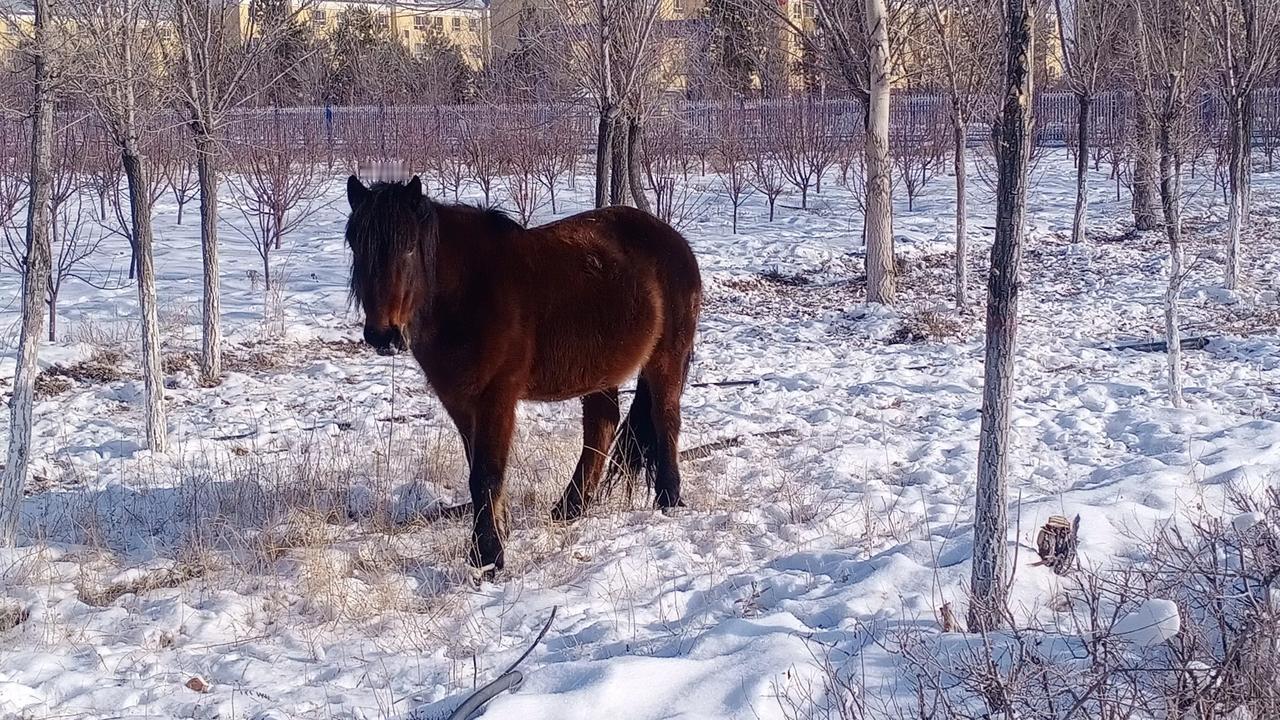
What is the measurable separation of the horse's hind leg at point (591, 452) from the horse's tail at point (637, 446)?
73mm

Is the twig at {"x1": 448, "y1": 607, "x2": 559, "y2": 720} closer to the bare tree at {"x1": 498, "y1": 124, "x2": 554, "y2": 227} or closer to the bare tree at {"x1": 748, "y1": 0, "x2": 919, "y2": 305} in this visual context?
the bare tree at {"x1": 748, "y1": 0, "x2": 919, "y2": 305}

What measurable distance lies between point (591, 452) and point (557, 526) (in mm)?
582

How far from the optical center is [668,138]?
2186 centimetres

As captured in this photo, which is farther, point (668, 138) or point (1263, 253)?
point (668, 138)

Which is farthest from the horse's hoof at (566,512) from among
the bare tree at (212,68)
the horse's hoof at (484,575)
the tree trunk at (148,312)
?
the bare tree at (212,68)

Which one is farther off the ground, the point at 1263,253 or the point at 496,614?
the point at 1263,253

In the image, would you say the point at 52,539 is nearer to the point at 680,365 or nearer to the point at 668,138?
the point at 680,365

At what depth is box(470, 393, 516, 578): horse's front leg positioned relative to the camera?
4973 mm

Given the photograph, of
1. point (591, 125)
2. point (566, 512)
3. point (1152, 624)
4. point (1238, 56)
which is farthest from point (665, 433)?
point (591, 125)

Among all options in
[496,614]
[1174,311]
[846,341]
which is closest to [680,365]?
[496,614]

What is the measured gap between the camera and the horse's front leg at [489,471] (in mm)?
4973

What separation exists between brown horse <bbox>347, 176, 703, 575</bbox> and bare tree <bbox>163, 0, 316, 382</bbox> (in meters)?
3.47

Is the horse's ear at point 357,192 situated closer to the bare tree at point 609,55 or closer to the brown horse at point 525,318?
the brown horse at point 525,318

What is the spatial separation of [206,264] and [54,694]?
239 inches
